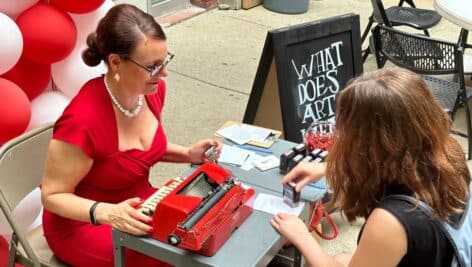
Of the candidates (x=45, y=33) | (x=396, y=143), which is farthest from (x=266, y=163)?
(x=45, y=33)

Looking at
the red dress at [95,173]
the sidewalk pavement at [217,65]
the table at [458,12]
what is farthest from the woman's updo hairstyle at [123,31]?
the table at [458,12]

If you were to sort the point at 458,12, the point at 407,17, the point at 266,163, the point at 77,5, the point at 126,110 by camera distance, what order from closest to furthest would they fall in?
the point at 126,110 → the point at 266,163 → the point at 77,5 → the point at 458,12 → the point at 407,17

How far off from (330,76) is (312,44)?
204 millimetres

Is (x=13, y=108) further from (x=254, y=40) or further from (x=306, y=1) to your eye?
(x=306, y=1)

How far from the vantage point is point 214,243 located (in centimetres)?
179

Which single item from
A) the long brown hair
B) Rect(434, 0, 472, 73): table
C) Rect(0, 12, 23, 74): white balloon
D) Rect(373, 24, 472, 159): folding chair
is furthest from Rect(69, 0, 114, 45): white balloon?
Rect(434, 0, 472, 73): table

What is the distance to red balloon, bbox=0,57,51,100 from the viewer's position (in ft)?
8.49

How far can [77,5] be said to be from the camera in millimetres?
2600

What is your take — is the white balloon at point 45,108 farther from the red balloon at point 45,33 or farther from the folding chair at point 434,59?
the folding chair at point 434,59

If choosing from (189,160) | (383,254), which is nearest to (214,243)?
(383,254)

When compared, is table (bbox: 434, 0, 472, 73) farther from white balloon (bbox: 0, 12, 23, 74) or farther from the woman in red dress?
white balloon (bbox: 0, 12, 23, 74)

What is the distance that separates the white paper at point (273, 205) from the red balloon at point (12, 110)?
0.96m

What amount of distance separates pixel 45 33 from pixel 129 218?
0.99 m

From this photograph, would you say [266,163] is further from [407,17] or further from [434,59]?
[407,17]
